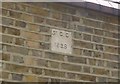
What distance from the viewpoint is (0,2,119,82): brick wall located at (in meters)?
2.23

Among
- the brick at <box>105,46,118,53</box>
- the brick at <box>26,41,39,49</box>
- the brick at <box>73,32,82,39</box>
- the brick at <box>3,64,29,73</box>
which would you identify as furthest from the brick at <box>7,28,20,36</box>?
the brick at <box>105,46,118,53</box>

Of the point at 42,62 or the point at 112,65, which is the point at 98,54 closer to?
the point at 112,65

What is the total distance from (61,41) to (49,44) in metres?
0.11

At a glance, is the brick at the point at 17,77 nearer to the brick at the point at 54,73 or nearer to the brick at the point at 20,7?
the brick at the point at 54,73

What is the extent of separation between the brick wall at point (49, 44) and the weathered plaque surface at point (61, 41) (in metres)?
0.03

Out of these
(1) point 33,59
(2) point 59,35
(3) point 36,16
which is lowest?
(1) point 33,59

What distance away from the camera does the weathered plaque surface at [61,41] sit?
2.39 meters

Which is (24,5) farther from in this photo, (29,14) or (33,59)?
(33,59)

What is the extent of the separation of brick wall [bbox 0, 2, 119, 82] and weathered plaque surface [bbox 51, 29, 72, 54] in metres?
0.03

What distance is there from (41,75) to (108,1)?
86 cm

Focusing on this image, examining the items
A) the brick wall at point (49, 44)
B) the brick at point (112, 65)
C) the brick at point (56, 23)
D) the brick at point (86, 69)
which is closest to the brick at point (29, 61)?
the brick wall at point (49, 44)

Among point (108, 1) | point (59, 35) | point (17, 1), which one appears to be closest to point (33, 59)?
point (59, 35)

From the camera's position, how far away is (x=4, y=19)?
225cm

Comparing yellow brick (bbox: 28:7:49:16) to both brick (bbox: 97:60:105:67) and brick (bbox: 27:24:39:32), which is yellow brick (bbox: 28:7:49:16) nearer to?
brick (bbox: 27:24:39:32)
